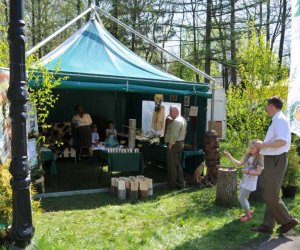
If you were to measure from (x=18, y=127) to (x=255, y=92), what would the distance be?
17.6 feet

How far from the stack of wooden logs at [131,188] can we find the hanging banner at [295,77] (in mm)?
3349

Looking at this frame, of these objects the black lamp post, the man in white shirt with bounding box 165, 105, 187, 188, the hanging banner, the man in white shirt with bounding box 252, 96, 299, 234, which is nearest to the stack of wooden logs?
the man in white shirt with bounding box 165, 105, 187, 188

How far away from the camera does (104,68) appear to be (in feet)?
28.1

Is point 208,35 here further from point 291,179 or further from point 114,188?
point 114,188

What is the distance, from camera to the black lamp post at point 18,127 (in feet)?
12.7

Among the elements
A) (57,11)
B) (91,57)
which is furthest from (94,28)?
(57,11)

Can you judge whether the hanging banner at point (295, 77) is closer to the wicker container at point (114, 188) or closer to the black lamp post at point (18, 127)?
the black lamp post at point (18, 127)

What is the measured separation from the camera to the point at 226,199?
701cm

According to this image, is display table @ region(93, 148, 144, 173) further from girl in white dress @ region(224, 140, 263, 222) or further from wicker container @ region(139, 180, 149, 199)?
girl in white dress @ region(224, 140, 263, 222)

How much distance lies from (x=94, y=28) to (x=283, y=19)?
55.0 ft

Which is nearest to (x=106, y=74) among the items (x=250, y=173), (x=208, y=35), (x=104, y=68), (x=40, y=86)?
(x=104, y=68)

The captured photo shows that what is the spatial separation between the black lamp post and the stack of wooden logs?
3.63 m

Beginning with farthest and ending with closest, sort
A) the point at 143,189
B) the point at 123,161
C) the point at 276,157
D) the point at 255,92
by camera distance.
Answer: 1. the point at 123,161
2. the point at 255,92
3. the point at 143,189
4. the point at 276,157

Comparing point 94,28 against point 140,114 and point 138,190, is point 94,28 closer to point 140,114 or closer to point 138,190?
point 140,114
